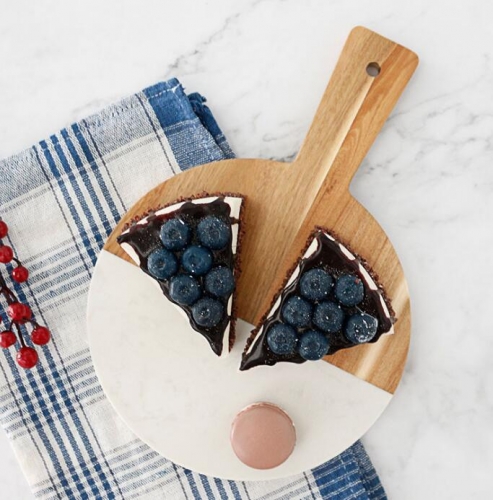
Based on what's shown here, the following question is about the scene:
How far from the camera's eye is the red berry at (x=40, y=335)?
90.1 inches

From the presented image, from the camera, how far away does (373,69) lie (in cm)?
219

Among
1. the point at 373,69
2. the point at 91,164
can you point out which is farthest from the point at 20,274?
the point at 373,69

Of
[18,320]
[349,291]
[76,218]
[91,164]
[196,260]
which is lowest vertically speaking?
[349,291]

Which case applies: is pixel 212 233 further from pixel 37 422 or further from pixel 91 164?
pixel 37 422

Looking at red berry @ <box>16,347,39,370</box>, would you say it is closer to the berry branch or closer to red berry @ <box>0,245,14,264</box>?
the berry branch

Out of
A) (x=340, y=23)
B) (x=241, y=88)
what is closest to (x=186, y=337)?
(x=241, y=88)

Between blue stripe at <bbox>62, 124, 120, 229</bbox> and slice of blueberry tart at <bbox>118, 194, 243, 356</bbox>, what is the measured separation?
226 millimetres

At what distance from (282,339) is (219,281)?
0.85 feet

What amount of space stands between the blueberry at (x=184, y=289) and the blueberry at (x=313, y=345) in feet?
1.15

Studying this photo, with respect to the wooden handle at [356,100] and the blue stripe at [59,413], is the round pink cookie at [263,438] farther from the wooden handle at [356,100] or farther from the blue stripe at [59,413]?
the wooden handle at [356,100]

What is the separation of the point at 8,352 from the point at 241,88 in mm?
1248

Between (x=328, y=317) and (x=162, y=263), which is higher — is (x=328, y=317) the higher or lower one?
the lower one

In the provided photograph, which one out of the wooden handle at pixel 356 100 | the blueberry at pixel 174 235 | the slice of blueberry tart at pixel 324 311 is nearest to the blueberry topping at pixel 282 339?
the slice of blueberry tart at pixel 324 311

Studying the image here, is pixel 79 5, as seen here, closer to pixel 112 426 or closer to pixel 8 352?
pixel 8 352
